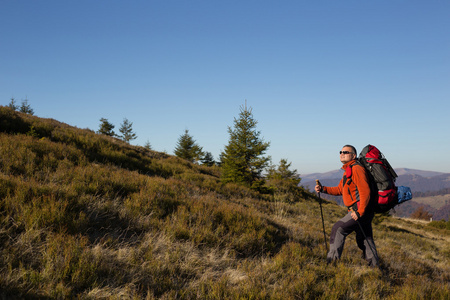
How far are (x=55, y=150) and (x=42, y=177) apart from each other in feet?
9.39

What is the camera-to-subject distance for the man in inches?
154

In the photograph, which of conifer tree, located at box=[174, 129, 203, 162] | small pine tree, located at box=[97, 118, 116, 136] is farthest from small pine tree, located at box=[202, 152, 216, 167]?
small pine tree, located at box=[97, 118, 116, 136]

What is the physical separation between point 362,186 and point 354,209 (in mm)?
475

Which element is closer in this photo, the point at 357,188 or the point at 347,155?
the point at 357,188

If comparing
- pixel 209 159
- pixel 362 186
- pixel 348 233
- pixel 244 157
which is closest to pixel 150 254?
pixel 348 233

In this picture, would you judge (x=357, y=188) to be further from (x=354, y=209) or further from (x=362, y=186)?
(x=354, y=209)

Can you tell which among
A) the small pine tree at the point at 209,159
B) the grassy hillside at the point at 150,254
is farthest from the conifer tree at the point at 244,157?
the small pine tree at the point at 209,159

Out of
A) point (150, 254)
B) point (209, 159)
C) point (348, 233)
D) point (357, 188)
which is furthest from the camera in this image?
point (209, 159)

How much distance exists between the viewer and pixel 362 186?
392 centimetres

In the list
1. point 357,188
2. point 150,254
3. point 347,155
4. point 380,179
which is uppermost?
point 347,155

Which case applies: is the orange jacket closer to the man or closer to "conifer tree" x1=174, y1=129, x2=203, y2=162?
the man

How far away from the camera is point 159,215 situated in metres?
4.89

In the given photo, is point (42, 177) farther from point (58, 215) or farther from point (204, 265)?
point (204, 265)

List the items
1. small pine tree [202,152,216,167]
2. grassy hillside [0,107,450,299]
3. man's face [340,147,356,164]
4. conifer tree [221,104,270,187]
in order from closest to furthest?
1. grassy hillside [0,107,450,299]
2. man's face [340,147,356,164]
3. conifer tree [221,104,270,187]
4. small pine tree [202,152,216,167]
